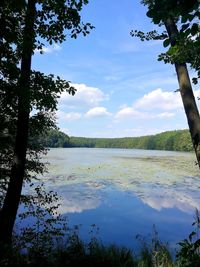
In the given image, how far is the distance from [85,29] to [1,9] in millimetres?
2085

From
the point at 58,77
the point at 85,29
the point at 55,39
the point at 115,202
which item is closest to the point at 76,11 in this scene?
the point at 85,29

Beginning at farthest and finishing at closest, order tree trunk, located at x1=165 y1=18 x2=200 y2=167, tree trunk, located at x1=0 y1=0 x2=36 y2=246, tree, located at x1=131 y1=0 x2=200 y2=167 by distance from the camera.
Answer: tree trunk, located at x1=0 y1=0 x2=36 y2=246 → tree trunk, located at x1=165 y1=18 x2=200 y2=167 → tree, located at x1=131 y1=0 x2=200 y2=167

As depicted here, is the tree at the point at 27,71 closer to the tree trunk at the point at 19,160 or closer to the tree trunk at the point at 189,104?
the tree trunk at the point at 19,160

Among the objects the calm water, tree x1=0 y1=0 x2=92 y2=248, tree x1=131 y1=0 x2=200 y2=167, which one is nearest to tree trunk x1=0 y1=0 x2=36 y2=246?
tree x1=0 y1=0 x2=92 y2=248

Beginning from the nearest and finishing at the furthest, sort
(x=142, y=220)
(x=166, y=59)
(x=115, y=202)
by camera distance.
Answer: (x=166, y=59)
(x=142, y=220)
(x=115, y=202)

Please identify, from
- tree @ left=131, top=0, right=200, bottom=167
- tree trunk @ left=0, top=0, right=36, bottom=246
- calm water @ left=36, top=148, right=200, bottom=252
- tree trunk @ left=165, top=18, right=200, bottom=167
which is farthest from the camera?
calm water @ left=36, top=148, right=200, bottom=252

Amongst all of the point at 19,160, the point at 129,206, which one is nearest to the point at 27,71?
the point at 19,160

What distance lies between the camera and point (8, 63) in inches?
300

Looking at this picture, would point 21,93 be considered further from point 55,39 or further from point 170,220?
point 170,220

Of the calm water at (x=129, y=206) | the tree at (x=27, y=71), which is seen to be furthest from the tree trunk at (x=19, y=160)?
the calm water at (x=129, y=206)

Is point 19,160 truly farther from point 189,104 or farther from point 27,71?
point 189,104

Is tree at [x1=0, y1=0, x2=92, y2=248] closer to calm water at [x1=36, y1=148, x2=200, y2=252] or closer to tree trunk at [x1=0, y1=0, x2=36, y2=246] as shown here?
tree trunk at [x1=0, y1=0, x2=36, y2=246]

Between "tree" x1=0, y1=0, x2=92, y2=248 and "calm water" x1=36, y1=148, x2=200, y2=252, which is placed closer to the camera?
"tree" x1=0, y1=0, x2=92, y2=248

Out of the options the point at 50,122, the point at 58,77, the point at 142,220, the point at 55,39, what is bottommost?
the point at 142,220
